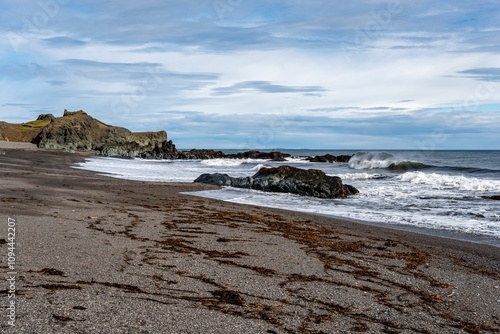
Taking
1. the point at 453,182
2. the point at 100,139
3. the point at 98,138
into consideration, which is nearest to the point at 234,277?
the point at 453,182

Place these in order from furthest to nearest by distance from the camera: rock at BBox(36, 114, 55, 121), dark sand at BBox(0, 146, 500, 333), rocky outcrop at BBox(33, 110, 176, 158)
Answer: rock at BBox(36, 114, 55, 121) → rocky outcrop at BBox(33, 110, 176, 158) → dark sand at BBox(0, 146, 500, 333)

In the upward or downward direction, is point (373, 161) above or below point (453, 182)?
above

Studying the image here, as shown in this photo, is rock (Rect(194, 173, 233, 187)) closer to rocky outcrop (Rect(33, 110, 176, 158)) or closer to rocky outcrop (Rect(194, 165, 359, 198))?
rocky outcrop (Rect(194, 165, 359, 198))

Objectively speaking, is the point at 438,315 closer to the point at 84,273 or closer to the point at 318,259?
the point at 318,259

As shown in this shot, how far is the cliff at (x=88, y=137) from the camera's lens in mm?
75562

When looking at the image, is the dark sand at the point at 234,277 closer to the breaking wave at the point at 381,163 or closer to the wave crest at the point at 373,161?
the breaking wave at the point at 381,163

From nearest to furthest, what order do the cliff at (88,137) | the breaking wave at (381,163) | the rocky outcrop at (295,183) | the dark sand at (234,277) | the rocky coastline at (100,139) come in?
the dark sand at (234,277) < the rocky outcrop at (295,183) < the breaking wave at (381,163) < the rocky coastline at (100,139) < the cliff at (88,137)

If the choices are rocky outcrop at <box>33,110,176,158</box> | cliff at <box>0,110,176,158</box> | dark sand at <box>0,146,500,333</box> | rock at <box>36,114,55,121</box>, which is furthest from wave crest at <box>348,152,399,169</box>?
rock at <box>36,114,55,121</box>

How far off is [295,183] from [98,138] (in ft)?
238

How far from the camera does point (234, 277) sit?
6039 millimetres

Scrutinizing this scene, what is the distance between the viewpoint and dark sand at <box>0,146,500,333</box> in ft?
14.8

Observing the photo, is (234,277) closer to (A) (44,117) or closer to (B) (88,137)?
(B) (88,137)

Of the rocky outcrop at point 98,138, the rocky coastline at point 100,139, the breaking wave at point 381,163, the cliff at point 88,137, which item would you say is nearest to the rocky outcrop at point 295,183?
the breaking wave at point 381,163

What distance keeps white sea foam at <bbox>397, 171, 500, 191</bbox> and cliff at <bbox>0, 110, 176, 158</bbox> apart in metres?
52.2
